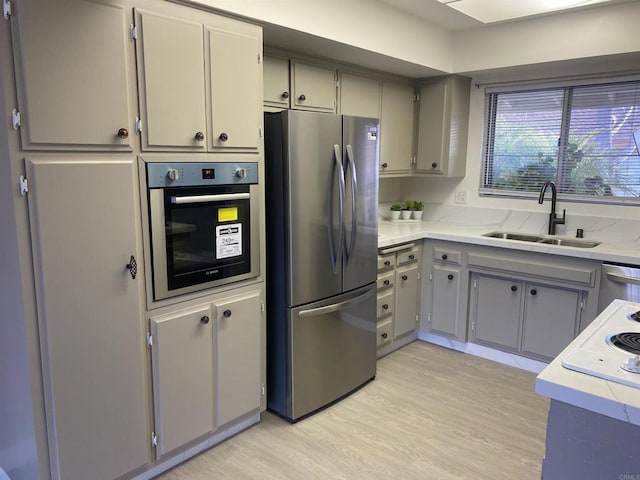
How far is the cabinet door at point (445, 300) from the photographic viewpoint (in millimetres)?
3670

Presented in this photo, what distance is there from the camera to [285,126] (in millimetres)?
2445

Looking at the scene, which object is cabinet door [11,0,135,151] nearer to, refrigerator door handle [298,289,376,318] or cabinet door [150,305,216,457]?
cabinet door [150,305,216,457]

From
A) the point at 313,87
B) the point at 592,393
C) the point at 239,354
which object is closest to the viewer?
the point at 592,393

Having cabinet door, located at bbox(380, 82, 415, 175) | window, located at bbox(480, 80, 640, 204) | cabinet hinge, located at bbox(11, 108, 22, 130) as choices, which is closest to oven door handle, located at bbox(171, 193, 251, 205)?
cabinet hinge, located at bbox(11, 108, 22, 130)

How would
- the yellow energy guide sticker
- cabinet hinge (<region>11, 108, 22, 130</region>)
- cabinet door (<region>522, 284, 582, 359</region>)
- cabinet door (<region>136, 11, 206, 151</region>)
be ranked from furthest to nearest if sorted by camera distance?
cabinet door (<region>522, 284, 582, 359</region>) → the yellow energy guide sticker → cabinet door (<region>136, 11, 206, 151</region>) → cabinet hinge (<region>11, 108, 22, 130</region>)

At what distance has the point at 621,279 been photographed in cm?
289

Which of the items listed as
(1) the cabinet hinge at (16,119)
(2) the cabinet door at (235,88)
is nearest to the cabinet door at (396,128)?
(2) the cabinet door at (235,88)

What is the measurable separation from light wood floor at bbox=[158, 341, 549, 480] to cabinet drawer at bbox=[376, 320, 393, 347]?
0.26 meters

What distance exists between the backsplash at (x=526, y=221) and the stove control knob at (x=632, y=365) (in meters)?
2.52

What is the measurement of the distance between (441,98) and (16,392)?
344 cm

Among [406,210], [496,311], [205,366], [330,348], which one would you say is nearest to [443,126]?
[406,210]

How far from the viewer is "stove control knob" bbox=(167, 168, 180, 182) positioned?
2.06 m

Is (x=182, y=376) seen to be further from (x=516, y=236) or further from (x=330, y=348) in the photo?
(x=516, y=236)

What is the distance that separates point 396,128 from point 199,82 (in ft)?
6.97
